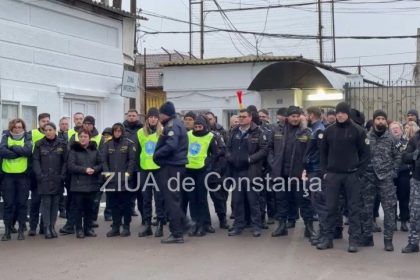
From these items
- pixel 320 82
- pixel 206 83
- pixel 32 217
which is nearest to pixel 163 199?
pixel 32 217

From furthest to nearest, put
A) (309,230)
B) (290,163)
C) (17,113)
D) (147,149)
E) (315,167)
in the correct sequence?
1. (17,113)
2. (147,149)
3. (290,163)
4. (309,230)
5. (315,167)

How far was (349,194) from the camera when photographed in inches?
373

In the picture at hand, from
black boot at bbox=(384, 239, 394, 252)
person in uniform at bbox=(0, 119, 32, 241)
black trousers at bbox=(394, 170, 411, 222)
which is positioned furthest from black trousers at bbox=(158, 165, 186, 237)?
black trousers at bbox=(394, 170, 411, 222)

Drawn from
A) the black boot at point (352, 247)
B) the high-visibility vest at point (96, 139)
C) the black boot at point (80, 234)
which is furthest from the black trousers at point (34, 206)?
the black boot at point (352, 247)

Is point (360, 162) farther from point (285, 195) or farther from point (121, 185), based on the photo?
point (121, 185)

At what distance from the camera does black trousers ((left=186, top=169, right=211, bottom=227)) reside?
11227mm

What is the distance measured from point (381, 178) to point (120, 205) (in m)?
4.22

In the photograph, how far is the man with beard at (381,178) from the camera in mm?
9562

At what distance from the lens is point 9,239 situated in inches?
428

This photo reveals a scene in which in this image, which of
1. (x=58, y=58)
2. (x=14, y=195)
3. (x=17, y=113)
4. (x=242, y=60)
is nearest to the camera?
(x=14, y=195)

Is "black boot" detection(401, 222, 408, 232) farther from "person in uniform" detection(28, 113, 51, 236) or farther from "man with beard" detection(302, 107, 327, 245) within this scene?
"person in uniform" detection(28, 113, 51, 236)

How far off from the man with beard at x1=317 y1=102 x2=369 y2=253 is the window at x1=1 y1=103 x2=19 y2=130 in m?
6.90

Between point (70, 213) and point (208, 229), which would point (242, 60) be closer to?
point (208, 229)

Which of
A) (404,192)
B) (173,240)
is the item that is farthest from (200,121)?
(404,192)
